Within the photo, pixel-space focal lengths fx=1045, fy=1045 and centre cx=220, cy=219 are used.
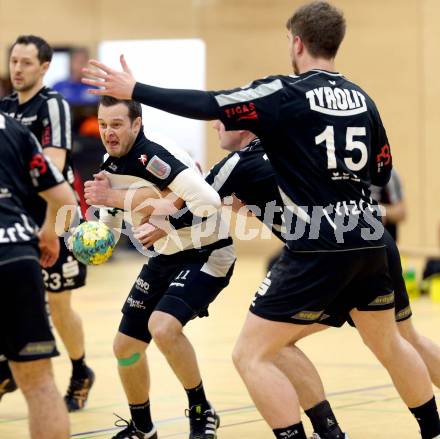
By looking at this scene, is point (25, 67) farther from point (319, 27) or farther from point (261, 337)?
point (261, 337)

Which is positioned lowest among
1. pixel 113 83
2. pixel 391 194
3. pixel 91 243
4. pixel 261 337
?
pixel 391 194

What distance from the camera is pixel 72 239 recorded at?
614 cm

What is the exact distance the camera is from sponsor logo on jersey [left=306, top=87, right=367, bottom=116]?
5172 mm

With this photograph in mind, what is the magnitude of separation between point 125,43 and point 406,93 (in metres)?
5.76

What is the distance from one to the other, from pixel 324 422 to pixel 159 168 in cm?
176

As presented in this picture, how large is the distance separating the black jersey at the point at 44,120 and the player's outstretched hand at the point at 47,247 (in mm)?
2349

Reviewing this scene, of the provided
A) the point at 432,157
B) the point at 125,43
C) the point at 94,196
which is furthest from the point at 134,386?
the point at 125,43

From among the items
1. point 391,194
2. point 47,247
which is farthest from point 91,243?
point 391,194

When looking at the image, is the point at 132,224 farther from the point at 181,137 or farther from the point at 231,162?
the point at 181,137

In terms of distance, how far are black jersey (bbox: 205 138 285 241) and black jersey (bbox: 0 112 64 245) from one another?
1387 mm

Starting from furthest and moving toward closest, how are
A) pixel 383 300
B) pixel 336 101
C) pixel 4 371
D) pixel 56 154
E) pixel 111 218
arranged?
pixel 56 154, pixel 4 371, pixel 111 218, pixel 383 300, pixel 336 101

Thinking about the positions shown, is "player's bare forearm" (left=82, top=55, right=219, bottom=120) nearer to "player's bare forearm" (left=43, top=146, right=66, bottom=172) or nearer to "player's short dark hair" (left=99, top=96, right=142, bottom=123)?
"player's short dark hair" (left=99, top=96, right=142, bottom=123)

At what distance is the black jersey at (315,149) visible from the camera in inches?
200

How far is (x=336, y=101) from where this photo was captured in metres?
5.24
